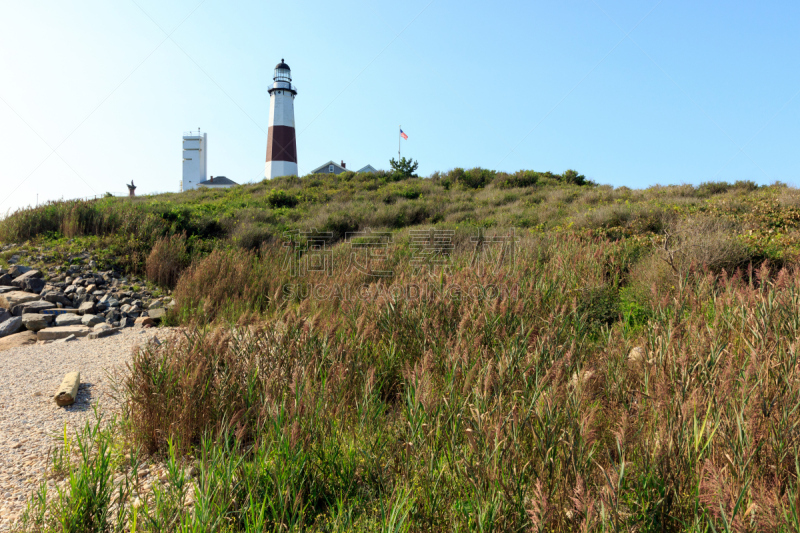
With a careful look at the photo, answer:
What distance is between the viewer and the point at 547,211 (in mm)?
13086

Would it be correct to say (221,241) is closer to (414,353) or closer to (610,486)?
(414,353)

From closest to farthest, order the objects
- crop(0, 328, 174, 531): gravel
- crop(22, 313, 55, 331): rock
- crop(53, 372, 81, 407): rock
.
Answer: crop(0, 328, 174, 531): gravel → crop(53, 372, 81, 407): rock → crop(22, 313, 55, 331): rock

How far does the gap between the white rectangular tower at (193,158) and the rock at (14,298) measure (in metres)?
42.8

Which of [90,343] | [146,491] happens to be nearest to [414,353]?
[146,491]

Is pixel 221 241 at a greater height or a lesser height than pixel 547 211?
lesser

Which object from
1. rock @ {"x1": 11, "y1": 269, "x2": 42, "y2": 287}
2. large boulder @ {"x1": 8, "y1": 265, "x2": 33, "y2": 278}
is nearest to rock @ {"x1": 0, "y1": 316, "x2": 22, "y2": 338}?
rock @ {"x1": 11, "y1": 269, "x2": 42, "y2": 287}

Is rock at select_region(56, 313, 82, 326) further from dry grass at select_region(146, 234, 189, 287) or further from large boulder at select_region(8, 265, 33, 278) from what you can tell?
large boulder at select_region(8, 265, 33, 278)

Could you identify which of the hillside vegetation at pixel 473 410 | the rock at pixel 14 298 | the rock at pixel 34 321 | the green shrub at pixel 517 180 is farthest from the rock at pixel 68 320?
the green shrub at pixel 517 180

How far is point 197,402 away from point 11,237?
1162 centimetres

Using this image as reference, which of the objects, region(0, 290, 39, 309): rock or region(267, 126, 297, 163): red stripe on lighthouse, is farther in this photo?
region(267, 126, 297, 163): red stripe on lighthouse

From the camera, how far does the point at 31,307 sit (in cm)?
745

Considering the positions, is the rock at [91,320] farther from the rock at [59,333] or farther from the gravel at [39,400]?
the gravel at [39,400]

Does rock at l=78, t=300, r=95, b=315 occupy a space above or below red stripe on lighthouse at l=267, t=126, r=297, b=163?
below

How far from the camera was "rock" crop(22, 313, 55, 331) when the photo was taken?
22.5ft
